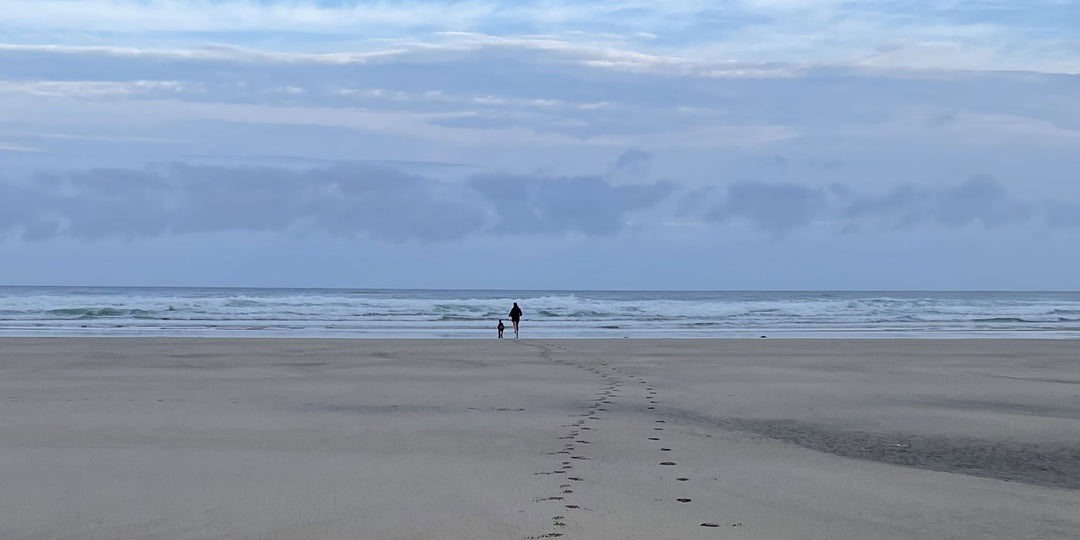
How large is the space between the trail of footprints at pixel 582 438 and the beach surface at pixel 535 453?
42 millimetres

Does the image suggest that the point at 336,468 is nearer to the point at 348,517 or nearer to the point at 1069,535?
the point at 348,517

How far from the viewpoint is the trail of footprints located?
243 inches

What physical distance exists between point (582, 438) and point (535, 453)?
945 mm

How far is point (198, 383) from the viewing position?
14477 millimetres

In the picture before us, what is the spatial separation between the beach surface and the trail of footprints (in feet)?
0.14

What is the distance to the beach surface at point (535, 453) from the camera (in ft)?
19.5

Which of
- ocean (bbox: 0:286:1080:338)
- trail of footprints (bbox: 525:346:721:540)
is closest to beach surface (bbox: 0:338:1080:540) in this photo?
trail of footprints (bbox: 525:346:721:540)

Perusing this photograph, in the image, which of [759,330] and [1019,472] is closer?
[1019,472]

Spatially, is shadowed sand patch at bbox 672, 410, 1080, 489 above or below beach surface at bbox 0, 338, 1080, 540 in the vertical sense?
below

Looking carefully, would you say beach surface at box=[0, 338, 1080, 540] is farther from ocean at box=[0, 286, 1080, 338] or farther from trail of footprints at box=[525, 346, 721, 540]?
ocean at box=[0, 286, 1080, 338]

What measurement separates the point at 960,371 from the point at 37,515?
15.5 meters

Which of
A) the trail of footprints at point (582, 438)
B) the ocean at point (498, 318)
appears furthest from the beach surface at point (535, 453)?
the ocean at point (498, 318)

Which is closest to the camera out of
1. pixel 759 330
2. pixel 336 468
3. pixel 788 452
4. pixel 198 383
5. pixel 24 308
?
pixel 336 468

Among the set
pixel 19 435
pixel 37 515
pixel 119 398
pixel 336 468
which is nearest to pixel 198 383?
pixel 119 398
